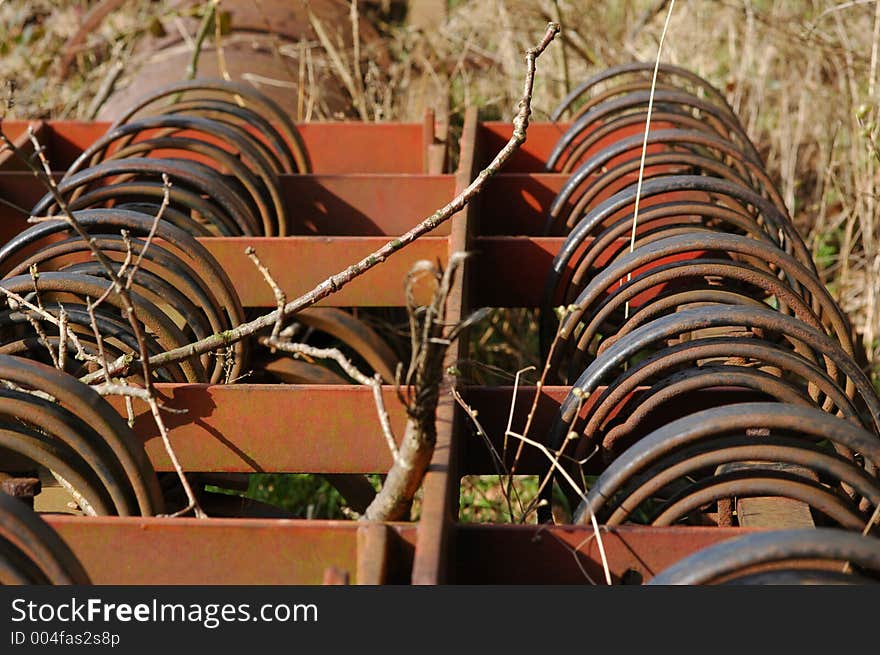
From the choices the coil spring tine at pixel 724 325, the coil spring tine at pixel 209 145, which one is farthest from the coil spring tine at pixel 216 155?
the coil spring tine at pixel 724 325

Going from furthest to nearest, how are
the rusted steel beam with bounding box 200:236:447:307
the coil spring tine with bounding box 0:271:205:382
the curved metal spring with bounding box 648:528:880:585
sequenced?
1. the rusted steel beam with bounding box 200:236:447:307
2. the coil spring tine with bounding box 0:271:205:382
3. the curved metal spring with bounding box 648:528:880:585

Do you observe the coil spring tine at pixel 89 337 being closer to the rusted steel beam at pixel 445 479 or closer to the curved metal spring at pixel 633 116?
the rusted steel beam at pixel 445 479

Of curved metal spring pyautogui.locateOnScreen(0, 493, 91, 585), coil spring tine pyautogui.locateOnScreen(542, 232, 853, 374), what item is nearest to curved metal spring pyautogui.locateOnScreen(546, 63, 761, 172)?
coil spring tine pyautogui.locateOnScreen(542, 232, 853, 374)

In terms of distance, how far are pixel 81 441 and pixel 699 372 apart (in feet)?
4.18

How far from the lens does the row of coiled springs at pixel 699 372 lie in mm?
2039

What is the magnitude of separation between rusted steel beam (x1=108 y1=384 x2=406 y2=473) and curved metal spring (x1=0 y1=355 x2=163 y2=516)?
0.22 m

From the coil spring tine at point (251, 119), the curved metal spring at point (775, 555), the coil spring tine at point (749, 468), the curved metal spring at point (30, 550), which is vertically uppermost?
the coil spring tine at point (251, 119)

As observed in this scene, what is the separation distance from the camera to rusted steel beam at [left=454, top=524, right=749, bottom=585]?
1.99 meters

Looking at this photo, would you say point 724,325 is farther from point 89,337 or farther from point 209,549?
point 89,337

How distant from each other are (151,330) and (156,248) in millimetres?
223

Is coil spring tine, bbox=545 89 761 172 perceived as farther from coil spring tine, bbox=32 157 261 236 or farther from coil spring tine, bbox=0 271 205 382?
coil spring tine, bbox=0 271 205 382

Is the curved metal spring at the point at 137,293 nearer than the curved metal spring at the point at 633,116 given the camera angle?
Yes

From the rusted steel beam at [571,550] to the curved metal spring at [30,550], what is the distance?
67 cm

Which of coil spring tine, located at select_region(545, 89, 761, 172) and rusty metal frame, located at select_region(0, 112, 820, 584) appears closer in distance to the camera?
rusty metal frame, located at select_region(0, 112, 820, 584)
